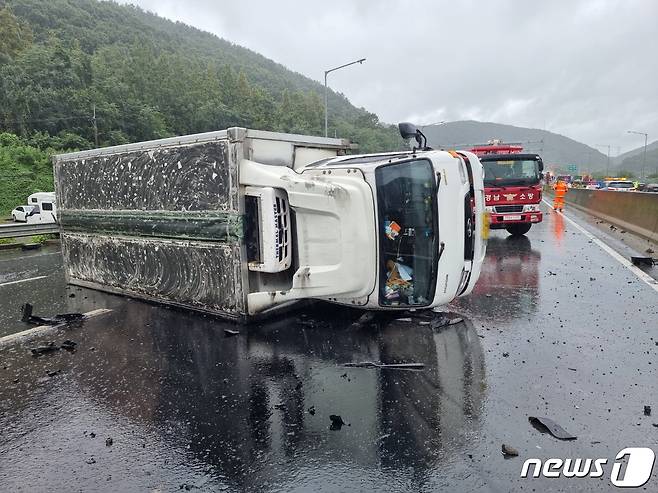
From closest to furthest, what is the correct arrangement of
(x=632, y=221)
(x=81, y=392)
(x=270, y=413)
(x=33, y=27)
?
(x=270, y=413) → (x=81, y=392) → (x=632, y=221) → (x=33, y=27)

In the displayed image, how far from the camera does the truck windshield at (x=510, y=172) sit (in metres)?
12.5

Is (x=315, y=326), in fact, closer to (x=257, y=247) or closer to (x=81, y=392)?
(x=257, y=247)

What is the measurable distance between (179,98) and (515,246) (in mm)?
69501

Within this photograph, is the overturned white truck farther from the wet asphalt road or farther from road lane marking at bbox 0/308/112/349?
road lane marking at bbox 0/308/112/349

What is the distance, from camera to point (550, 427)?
305cm

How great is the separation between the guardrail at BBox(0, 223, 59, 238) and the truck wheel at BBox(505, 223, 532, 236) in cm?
1137

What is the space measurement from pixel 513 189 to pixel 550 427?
1028 cm

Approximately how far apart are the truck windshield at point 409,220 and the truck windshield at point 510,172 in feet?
27.7

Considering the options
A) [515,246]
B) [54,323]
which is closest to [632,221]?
[515,246]

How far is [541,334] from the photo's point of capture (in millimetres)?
4887

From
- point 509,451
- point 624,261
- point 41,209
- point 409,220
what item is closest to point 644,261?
point 624,261

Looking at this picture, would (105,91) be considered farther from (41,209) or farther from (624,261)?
(624,261)

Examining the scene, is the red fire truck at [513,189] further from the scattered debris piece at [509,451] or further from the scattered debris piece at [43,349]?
the scattered debris piece at [43,349]

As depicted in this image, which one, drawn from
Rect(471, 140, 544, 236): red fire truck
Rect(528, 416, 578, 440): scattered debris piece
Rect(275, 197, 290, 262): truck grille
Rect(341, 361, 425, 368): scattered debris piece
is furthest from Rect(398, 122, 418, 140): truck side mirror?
Rect(471, 140, 544, 236): red fire truck
